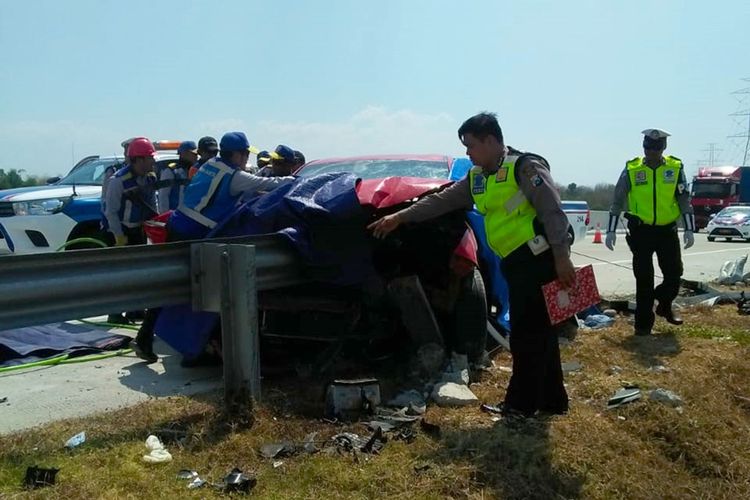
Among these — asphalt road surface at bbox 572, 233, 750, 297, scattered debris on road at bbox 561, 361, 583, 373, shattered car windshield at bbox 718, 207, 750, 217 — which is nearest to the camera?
scattered debris on road at bbox 561, 361, 583, 373

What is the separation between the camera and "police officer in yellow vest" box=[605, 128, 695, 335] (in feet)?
22.9

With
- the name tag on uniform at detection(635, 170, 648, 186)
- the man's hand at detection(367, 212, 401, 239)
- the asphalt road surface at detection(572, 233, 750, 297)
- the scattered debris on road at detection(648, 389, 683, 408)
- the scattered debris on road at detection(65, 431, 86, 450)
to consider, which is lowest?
the asphalt road surface at detection(572, 233, 750, 297)

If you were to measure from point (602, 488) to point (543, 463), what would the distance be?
293 millimetres

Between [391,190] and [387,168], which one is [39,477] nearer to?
[391,190]

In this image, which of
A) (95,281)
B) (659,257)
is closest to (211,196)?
(95,281)

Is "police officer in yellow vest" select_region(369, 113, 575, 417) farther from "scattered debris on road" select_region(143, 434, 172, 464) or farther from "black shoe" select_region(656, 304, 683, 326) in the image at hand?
"black shoe" select_region(656, 304, 683, 326)

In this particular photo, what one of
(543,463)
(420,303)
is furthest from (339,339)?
(543,463)

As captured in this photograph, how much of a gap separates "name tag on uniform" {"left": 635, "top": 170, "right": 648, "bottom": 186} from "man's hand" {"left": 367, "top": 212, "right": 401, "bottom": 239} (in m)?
3.51

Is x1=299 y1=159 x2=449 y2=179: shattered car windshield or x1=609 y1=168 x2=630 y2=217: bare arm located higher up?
x1=299 y1=159 x2=449 y2=179: shattered car windshield

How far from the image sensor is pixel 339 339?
4.91 meters

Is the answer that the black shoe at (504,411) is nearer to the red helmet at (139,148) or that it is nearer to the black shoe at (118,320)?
the black shoe at (118,320)

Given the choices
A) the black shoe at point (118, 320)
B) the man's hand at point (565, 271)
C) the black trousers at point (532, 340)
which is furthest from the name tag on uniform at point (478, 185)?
the black shoe at point (118, 320)

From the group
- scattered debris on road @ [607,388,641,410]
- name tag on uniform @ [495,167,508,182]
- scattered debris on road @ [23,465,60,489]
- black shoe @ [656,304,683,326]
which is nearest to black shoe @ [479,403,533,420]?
scattered debris on road @ [607,388,641,410]

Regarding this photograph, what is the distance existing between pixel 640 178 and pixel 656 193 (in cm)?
24
